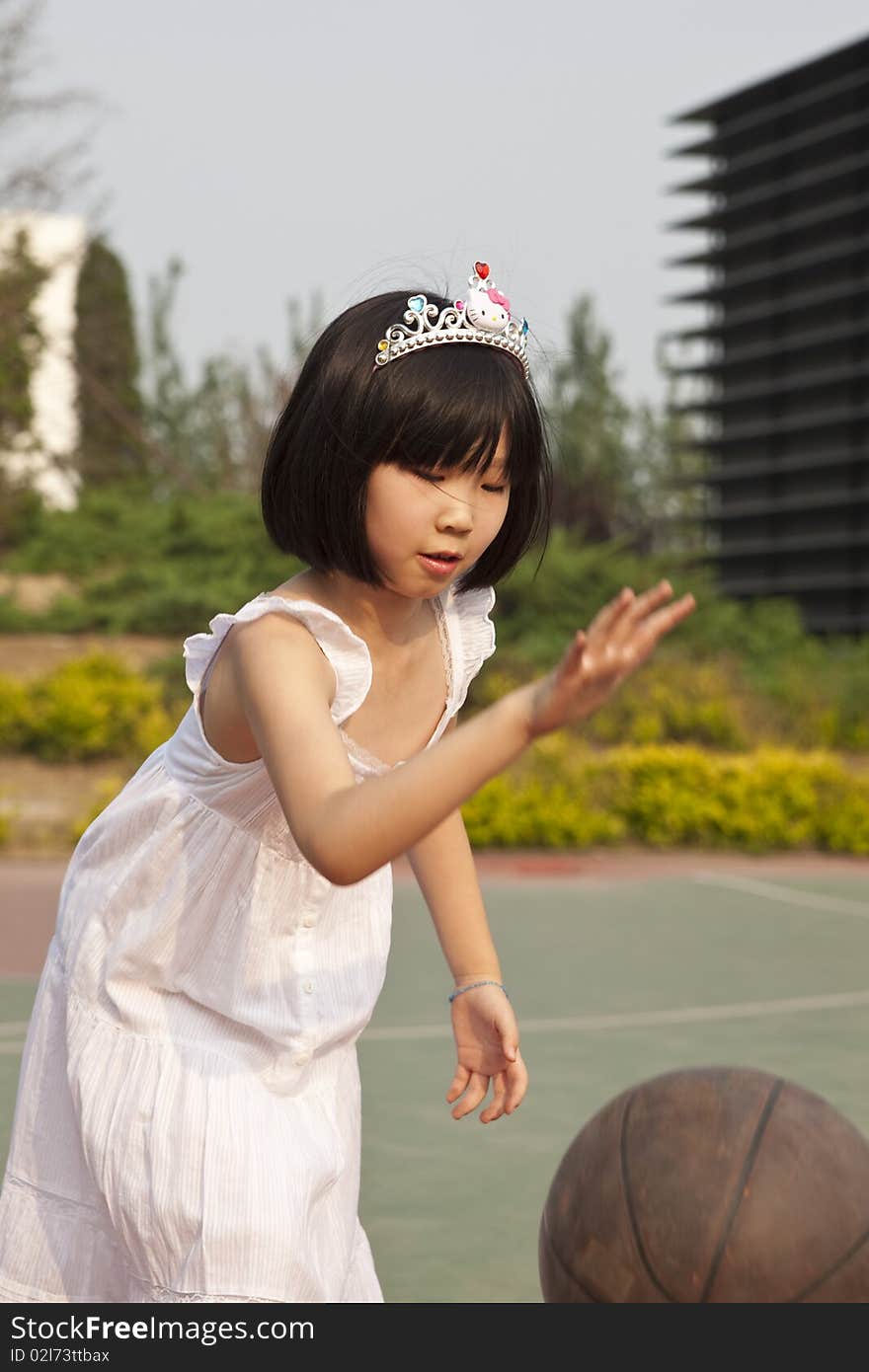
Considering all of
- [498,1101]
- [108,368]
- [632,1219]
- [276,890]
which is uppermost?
[108,368]

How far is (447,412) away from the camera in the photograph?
8.10 ft

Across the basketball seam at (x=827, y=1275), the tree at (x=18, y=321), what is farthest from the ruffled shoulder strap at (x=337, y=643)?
the tree at (x=18, y=321)

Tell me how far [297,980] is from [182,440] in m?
35.5

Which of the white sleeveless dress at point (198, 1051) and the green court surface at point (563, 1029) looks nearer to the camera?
the white sleeveless dress at point (198, 1051)

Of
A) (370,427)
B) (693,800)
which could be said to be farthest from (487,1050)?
(693,800)

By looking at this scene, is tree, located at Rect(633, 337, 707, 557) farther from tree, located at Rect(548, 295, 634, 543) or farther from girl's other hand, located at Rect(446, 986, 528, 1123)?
girl's other hand, located at Rect(446, 986, 528, 1123)

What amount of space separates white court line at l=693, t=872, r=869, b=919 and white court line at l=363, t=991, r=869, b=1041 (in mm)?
2789

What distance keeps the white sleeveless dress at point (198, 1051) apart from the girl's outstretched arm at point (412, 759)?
16 centimetres

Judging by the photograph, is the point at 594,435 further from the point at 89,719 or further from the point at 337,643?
the point at 337,643

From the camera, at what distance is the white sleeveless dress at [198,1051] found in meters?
2.55

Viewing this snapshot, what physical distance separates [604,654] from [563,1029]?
17.7ft

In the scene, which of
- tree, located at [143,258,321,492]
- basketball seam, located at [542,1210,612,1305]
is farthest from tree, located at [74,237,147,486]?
A: basketball seam, located at [542,1210,612,1305]

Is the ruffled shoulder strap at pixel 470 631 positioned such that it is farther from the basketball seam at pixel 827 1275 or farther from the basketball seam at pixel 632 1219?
the basketball seam at pixel 827 1275
